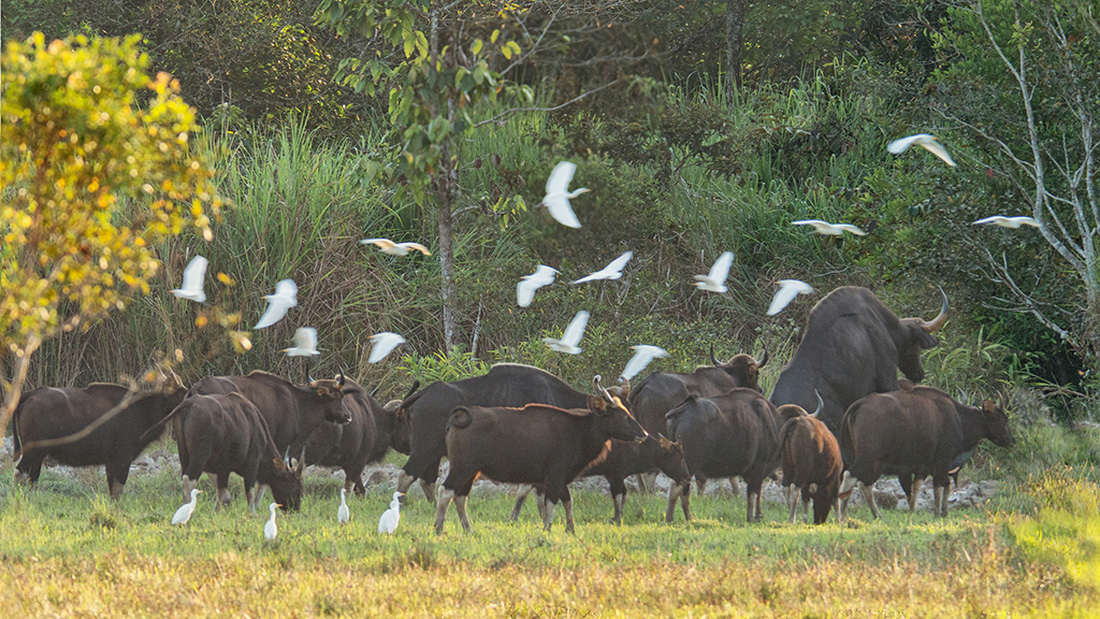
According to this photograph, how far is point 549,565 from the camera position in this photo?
852 cm

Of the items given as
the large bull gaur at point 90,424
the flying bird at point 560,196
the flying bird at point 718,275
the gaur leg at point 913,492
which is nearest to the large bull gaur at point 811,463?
the gaur leg at point 913,492

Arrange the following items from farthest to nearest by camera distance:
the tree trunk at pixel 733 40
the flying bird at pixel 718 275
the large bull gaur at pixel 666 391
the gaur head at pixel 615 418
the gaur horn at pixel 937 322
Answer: the tree trunk at pixel 733 40 → the gaur horn at pixel 937 322 → the large bull gaur at pixel 666 391 → the flying bird at pixel 718 275 → the gaur head at pixel 615 418

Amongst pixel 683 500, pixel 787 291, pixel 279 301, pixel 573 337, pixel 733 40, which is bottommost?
pixel 683 500

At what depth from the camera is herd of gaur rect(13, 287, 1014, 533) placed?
1038 cm

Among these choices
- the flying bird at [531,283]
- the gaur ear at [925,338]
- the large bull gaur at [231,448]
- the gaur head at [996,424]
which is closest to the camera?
the large bull gaur at [231,448]

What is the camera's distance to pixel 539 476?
10.3m

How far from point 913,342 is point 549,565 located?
21.2ft

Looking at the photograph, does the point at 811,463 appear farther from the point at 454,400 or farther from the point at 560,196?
the point at 454,400

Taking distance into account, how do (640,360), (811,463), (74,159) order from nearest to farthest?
(74,159)
(811,463)
(640,360)

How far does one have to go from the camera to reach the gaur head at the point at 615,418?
10.4m

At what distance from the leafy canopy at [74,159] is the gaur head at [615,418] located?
4215mm

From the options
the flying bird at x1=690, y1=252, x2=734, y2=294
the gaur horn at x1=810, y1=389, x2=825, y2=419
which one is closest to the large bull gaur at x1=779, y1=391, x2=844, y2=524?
the gaur horn at x1=810, y1=389, x2=825, y2=419

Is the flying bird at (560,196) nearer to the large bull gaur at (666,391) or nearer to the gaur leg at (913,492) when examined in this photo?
the large bull gaur at (666,391)

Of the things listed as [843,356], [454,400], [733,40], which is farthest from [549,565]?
[733,40]
